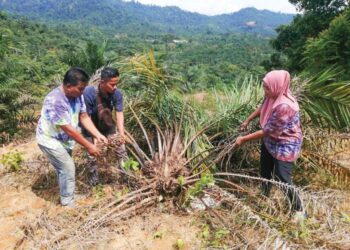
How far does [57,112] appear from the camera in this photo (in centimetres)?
319

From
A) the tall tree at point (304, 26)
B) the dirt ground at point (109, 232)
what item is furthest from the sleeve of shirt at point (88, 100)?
the tall tree at point (304, 26)

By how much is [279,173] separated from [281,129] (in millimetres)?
451

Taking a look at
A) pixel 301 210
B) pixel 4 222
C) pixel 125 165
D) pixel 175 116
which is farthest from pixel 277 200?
pixel 4 222

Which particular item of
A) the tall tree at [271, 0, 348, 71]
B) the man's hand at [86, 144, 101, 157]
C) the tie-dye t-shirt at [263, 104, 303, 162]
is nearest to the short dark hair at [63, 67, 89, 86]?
the man's hand at [86, 144, 101, 157]

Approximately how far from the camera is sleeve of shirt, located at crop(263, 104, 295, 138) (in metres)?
2.96

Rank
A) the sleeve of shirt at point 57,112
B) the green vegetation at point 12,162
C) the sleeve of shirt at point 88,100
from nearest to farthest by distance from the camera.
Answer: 1. the sleeve of shirt at point 57,112
2. the sleeve of shirt at point 88,100
3. the green vegetation at point 12,162

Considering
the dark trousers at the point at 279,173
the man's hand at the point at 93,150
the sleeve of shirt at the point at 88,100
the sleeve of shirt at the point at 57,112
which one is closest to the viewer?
the dark trousers at the point at 279,173

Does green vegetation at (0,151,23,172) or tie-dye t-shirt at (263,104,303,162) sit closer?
tie-dye t-shirt at (263,104,303,162)

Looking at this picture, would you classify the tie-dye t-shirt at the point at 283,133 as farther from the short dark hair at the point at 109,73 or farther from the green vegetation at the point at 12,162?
the green vegetation at the point at 12,162

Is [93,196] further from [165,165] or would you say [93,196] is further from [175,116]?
[175,116]

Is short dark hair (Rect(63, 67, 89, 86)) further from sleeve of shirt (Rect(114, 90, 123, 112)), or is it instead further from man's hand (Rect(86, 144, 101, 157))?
sleeve of shirt (Rect(114, 90, 123, 112))

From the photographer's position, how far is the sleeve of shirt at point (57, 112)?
319 centimetres

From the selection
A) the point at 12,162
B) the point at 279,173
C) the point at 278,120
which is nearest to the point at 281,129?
the point at 278,120

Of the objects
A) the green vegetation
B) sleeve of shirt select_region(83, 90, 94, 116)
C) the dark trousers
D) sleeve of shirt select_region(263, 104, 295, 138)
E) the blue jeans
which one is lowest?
the green vegetation
